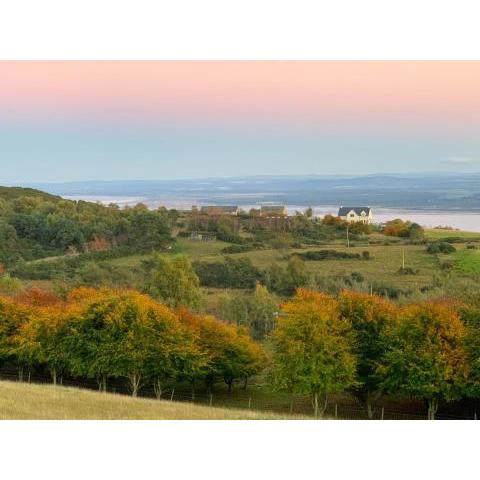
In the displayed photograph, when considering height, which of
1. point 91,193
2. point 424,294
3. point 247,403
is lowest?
point 247,403

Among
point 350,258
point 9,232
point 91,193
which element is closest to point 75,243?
point 9,232

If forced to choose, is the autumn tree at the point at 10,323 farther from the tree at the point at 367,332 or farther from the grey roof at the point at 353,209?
the grey roof at the point at 353,209

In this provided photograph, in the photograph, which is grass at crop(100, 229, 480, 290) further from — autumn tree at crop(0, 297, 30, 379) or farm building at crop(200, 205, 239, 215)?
autumn tree at crop(0, 297, 30, 379)

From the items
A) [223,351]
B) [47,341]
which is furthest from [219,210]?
[47,341]

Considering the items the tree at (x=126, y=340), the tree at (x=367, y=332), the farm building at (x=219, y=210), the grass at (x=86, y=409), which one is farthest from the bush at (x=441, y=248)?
the grass at (x=86, y=409)

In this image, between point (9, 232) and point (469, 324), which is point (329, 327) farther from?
point (9, 232)
